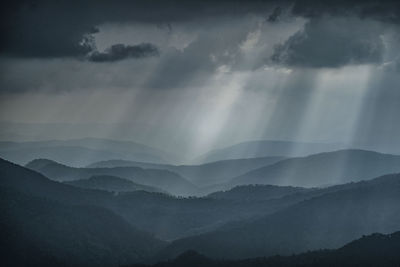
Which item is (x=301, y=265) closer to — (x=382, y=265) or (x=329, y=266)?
(x=329, y=266)

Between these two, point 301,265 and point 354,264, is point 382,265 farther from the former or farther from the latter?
point 301,265

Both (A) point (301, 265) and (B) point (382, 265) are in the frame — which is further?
(A) point (301, 265)

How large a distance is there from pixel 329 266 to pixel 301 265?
10644mm

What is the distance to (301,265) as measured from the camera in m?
199

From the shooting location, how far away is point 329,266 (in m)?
194

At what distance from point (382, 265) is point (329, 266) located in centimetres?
1896

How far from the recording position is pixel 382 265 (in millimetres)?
186750

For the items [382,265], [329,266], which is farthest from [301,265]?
[382,265]

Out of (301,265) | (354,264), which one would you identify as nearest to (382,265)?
(354,264)

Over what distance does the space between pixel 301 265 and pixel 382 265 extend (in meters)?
29.6

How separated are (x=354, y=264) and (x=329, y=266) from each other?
911 centimetres
